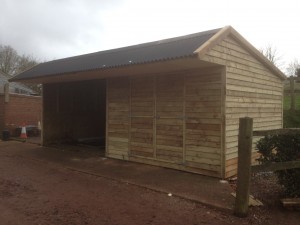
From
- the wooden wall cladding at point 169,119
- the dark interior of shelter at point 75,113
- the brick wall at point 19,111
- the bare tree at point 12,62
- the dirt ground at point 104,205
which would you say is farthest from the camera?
the bare tree at point 12,62

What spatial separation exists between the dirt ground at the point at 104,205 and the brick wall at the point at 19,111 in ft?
32.9

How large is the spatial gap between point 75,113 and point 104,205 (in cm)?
914

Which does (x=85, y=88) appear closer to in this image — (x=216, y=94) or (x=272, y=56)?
(x=216, y=94)

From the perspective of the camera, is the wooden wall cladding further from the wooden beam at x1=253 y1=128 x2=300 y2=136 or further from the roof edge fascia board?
the wooden beam at x1=253 y1=128 x2=300 y2=136

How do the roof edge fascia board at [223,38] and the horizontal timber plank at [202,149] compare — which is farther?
the horizontal timber plank at [202,149]

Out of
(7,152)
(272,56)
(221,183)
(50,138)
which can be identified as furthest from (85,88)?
(272,56)

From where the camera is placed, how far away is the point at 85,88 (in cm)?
1429

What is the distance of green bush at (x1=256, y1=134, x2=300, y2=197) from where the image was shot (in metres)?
5.29

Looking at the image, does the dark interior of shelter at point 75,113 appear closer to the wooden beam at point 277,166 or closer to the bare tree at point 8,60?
the wooden beam at point 277,166

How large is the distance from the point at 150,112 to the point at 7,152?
6.09 metres

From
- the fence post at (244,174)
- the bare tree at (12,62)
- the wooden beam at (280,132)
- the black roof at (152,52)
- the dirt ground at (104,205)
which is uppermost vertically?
the bare tree at (12,62)

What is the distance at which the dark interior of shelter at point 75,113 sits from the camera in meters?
13.1

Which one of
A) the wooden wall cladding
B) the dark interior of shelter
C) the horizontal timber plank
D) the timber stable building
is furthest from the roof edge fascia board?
the dark interior of shelter

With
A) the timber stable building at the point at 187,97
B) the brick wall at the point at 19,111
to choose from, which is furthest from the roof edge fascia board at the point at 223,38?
the brick wall at the point at 19,111
